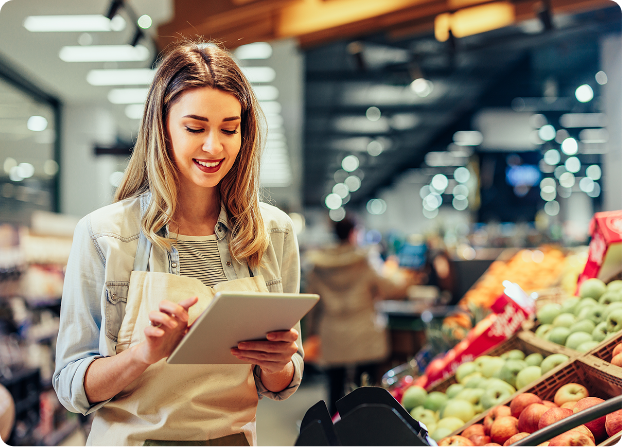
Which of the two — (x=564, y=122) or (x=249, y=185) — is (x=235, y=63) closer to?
(x=249, y=185)

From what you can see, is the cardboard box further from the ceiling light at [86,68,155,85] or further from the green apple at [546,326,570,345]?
the ceiling light at [86,68,155,85]

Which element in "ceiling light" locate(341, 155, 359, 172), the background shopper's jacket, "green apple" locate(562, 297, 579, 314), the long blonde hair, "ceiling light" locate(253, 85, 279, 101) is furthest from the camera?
"ceiling light" locate(341, 155, 359, 172)

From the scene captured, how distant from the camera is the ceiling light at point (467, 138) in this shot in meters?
16.3

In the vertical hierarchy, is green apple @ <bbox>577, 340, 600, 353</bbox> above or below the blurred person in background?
above

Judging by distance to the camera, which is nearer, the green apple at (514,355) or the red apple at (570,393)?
the red apple at (570,393)

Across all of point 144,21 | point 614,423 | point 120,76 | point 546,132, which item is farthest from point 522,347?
point 546,132

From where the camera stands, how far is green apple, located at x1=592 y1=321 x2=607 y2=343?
1.81 metres

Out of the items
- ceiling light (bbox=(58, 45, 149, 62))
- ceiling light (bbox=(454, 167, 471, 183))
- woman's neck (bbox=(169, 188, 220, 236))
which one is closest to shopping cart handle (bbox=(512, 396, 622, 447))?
woman's neck (bbox=(169, 188, 220, 236))

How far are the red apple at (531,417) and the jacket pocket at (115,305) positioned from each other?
1.14 meters

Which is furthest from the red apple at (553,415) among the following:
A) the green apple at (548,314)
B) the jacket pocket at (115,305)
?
the jacket pocket at (115,305)

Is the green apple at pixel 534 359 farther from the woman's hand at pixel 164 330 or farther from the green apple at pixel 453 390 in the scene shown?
the woman's hand at pixel 164 330

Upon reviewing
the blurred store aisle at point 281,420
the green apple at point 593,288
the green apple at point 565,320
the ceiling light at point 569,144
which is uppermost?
the ceiling light at point 569,144

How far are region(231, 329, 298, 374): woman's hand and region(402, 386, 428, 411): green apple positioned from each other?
105 centimetres

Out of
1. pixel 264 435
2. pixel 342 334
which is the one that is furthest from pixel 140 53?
pixel 264 435
